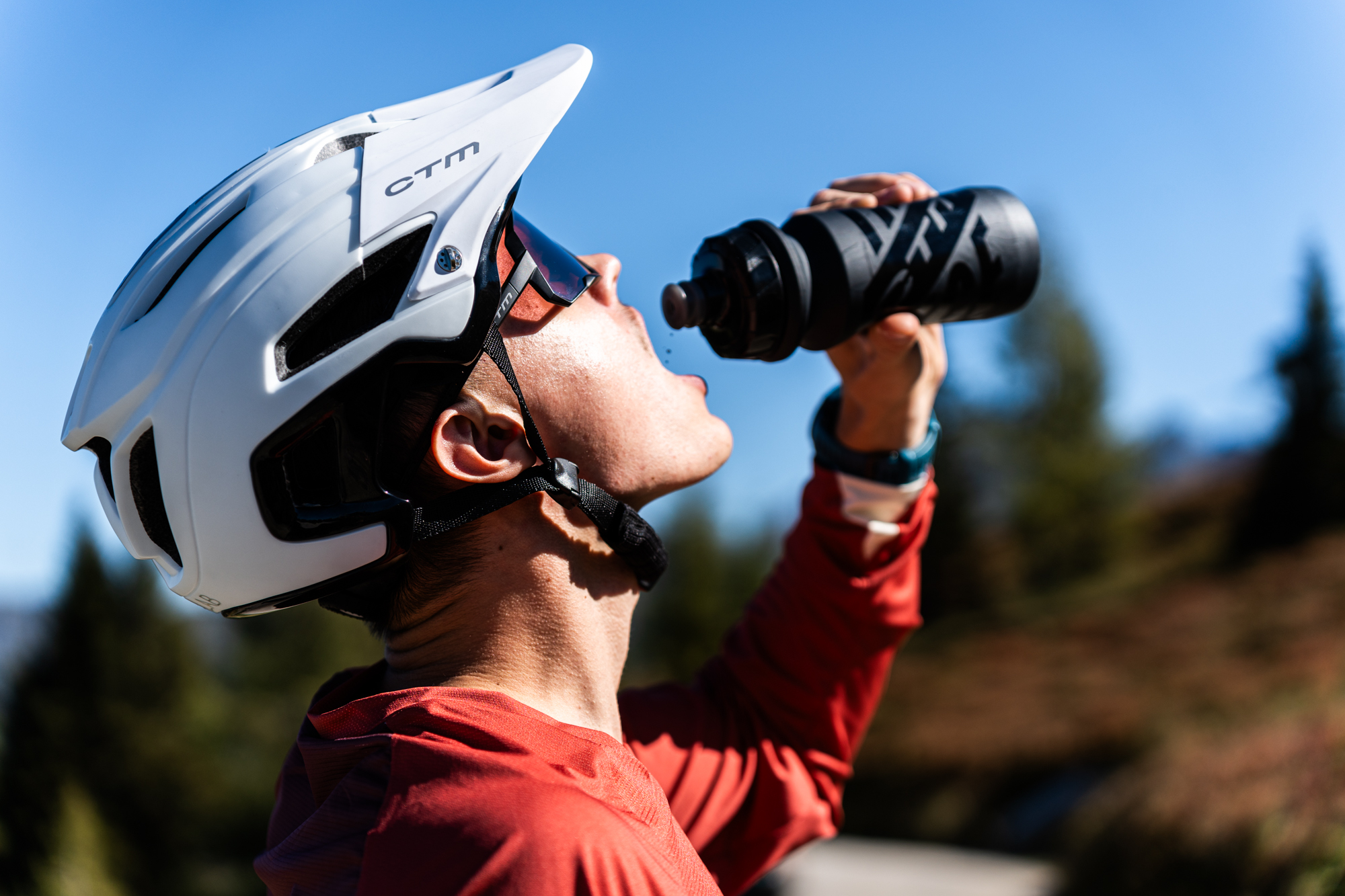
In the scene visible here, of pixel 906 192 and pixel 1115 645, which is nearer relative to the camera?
pixel 906 192

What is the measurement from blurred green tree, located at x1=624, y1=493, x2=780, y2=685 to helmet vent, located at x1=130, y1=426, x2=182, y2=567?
56.4ft

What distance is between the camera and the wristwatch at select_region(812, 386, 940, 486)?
8.82ft

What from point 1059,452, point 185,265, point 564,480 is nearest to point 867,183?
point 564,480

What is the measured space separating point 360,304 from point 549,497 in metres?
0.55

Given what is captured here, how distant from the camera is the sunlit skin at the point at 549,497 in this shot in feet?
6.80

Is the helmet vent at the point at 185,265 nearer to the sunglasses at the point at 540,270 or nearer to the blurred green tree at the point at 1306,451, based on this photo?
the sunglasses at the point at 540,270

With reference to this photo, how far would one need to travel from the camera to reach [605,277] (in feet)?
7.57

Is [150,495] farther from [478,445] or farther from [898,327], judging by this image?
[898,327]

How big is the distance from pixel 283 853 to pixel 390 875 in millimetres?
340

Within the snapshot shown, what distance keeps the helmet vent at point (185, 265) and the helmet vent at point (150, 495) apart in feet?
0.93

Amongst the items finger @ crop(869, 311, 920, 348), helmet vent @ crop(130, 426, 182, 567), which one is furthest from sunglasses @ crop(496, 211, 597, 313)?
helmet vent @ crop(130, 426, 182, 567)

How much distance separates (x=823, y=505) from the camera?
9.04 ft

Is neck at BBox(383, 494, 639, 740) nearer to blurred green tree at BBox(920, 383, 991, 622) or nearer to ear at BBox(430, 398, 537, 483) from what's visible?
ear at BBox(430, 398, 537, 483)

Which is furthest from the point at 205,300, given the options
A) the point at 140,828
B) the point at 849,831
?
the point at 849,831
